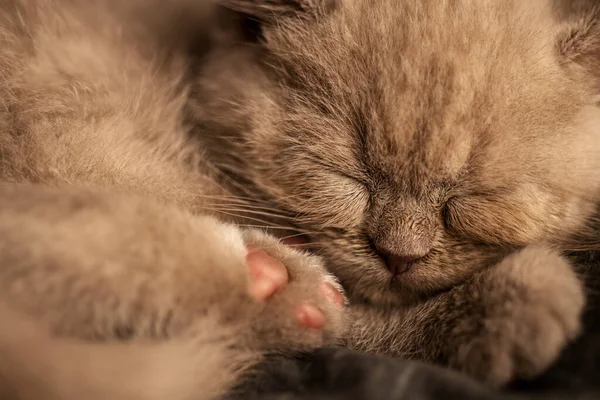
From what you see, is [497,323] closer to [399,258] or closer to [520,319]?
[520,319]

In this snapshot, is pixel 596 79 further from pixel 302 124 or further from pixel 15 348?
pixel 15 348

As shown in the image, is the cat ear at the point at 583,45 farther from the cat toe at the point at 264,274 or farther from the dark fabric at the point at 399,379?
the cat toe at the point at 264,274

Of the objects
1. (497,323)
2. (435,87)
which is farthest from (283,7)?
(497,323)

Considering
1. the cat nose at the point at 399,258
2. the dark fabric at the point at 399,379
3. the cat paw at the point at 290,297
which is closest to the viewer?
the dark fabric at the point at 399,379

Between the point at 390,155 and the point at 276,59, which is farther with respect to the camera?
the point at 276,59

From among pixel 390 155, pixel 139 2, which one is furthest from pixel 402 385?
pixel 139 2

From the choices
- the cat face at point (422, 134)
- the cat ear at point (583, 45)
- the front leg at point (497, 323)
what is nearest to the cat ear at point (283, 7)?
the cat face at point (422, 134)

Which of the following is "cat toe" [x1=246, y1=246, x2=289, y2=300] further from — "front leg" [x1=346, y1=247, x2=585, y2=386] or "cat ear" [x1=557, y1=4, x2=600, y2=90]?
"cat ear" [x1=557, y1=4, x2=600, y2=90]
